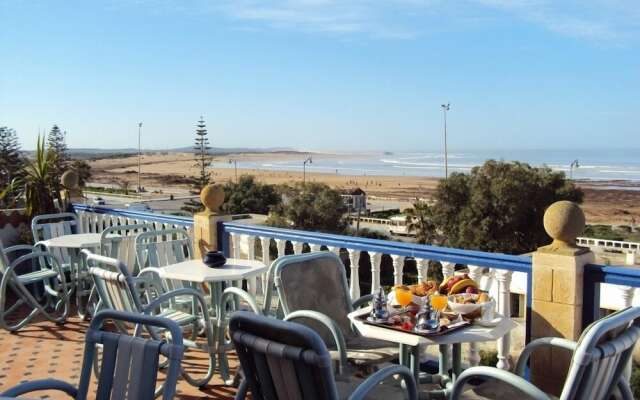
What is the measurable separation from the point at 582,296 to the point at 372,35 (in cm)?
4934

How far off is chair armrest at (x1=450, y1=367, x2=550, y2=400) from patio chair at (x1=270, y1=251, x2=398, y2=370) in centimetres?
82

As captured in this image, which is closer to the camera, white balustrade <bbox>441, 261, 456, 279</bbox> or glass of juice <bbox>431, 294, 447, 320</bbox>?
glass of juice <bbox>431, 294, 447, 320</bbox>

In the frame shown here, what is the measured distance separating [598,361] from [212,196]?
12.9ft

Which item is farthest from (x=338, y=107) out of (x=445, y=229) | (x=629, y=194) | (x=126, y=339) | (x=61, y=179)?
(x=126, y=339)

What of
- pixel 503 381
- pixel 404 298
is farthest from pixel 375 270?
pixel 503 381

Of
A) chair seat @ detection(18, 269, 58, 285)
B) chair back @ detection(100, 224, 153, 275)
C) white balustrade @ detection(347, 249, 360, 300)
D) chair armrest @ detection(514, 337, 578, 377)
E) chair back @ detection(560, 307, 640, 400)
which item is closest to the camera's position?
chair back @ detection(560, 307, 640, 400)

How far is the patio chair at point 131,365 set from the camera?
1976mm

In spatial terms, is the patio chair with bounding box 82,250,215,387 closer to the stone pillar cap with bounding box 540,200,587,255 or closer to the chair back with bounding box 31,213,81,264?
the stone pillar cap with bounding box 540,200,587,255

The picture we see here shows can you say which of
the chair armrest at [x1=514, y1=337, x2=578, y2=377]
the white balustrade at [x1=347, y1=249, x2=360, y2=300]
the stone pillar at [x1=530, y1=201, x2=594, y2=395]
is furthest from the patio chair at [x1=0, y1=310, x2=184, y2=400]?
the white balustrade at [x1=347, y1=249, x2=360, y2=300]

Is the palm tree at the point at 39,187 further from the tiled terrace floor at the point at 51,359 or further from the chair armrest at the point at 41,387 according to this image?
the chair armrest at the point at 41,387

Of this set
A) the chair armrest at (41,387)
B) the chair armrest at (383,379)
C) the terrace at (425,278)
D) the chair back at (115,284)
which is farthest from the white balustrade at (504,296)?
the chair armrest at (41,387)

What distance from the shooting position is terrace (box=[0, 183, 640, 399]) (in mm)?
3260

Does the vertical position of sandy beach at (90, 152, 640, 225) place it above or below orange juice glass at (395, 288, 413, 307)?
below

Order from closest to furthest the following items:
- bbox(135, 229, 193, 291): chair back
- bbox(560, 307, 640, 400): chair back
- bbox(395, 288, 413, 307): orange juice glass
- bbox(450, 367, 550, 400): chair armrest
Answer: bbox(560, 307, 640, 400): chair back, bbox(450, 367, 550, 400): chair armrest, bbox(395, 288, 413, 307): orange juice glass, bbox(135, 229, 193, 291): chair back
